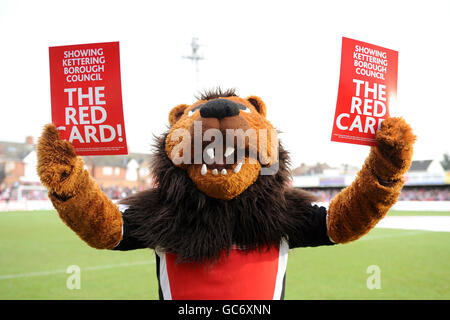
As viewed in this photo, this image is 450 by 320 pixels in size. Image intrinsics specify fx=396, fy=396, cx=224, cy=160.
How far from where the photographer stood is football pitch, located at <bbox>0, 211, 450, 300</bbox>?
4.11m

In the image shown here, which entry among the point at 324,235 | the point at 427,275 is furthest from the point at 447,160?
the point at 324,235

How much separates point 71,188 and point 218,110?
0.65 meters

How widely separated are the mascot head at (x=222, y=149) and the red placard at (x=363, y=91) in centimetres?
31

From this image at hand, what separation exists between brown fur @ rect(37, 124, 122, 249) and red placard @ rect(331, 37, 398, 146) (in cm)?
99

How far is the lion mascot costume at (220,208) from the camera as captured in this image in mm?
1522

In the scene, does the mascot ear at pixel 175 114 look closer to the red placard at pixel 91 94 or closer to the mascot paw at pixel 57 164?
the red placard at pixel 91 94

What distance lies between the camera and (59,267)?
552 centimetres

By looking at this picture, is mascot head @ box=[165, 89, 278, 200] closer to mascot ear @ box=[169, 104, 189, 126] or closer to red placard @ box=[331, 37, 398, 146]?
mascot ear @ box=[169, 104, 189, 126]

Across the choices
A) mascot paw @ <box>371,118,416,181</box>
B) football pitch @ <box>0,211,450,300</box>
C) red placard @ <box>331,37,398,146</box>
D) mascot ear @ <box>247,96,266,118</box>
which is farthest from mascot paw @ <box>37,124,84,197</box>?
football pitch @ <box>0,211,450,300</box>

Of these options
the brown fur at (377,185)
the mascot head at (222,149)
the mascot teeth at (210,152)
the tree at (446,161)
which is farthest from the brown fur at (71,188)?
the tree at (446,161)

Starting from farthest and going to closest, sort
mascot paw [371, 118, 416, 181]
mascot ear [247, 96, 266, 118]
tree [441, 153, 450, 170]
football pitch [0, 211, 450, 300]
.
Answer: tree [441, 153, 450, 170] → football pitch [0, 211, 450, 300] → mascot ear [247, 96, 266, 118] → mascot paw [371, 118, 416, 181]

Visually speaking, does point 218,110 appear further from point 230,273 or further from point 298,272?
point 298,272

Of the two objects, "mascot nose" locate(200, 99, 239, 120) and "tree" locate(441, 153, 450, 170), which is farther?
"tree" locate(441, 153, 450, 170)

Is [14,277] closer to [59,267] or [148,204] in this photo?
[59,267]
